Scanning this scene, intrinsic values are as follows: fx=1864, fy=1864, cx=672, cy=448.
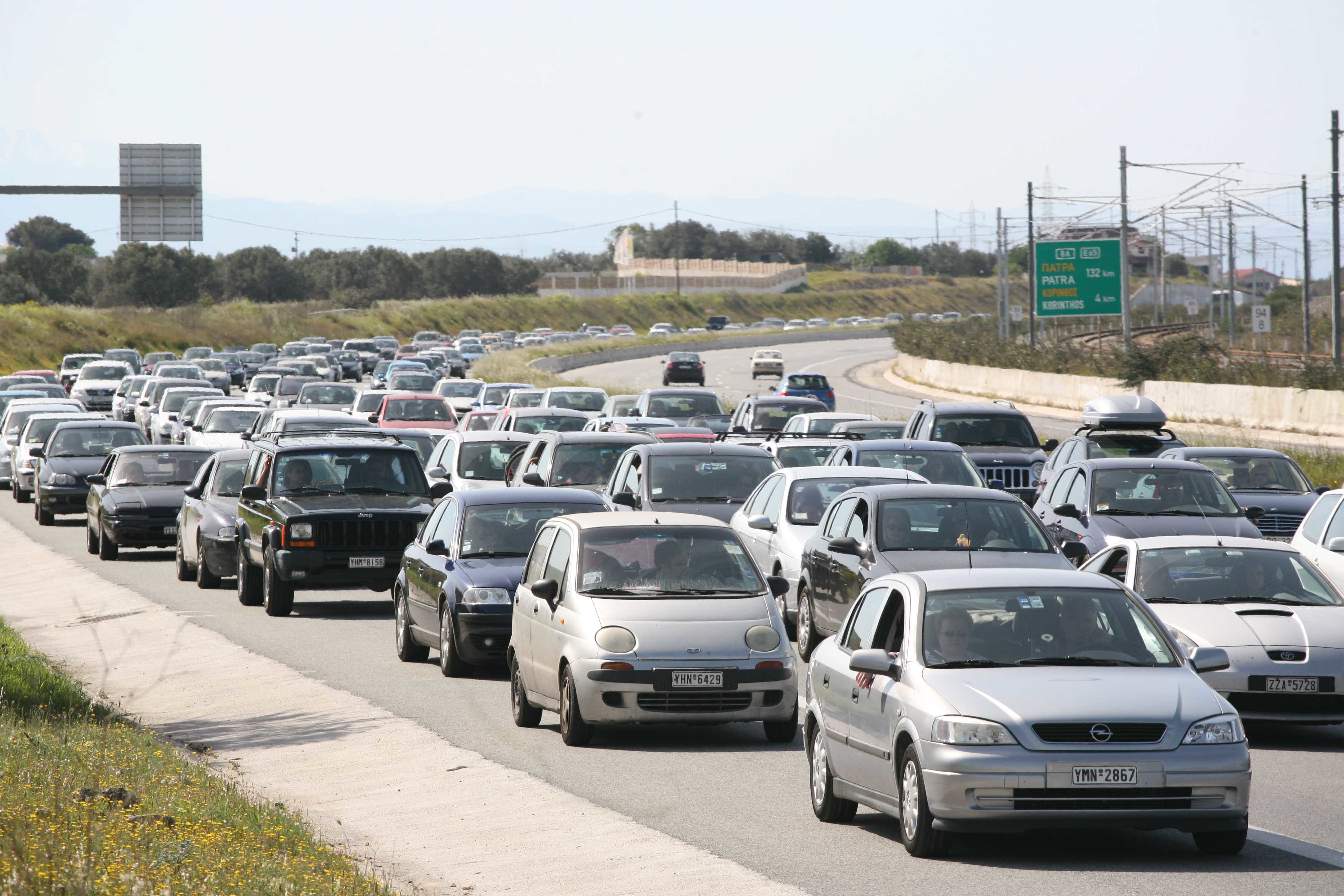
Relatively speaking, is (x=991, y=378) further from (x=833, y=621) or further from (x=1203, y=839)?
(x=1203, y=839)

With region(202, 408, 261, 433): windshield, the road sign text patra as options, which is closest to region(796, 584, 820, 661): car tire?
region(202, 408, 261, 433): windshield

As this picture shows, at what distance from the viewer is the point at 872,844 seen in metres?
9.11

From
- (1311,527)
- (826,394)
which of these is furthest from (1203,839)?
(826,394)

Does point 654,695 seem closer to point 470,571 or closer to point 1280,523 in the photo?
point 470,571

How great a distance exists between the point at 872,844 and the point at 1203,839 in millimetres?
1564

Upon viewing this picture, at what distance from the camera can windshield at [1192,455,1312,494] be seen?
22.5 m

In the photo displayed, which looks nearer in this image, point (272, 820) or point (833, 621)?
point (272, 820)

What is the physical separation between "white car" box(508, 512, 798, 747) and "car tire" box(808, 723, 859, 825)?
6.25 ft

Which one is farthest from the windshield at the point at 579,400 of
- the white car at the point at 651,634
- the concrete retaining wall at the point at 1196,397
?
the white car at the point at 651,634

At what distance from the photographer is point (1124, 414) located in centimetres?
2659

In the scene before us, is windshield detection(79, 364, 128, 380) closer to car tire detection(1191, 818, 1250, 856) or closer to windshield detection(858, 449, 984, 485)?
windshield detection(858, 449, 984, 485)

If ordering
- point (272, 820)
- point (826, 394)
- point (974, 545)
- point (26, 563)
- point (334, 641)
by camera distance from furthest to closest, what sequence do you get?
1. point (826, 394)
2. point (26, 563)
3. point (334, 641)
4. point (974, 545)
5. point (272, 820)

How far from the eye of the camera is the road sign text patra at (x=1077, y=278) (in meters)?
62.1

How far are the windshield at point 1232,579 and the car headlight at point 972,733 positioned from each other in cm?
500
